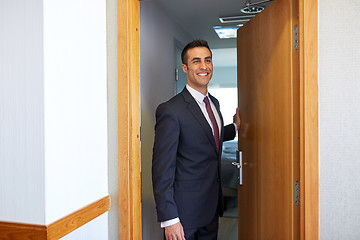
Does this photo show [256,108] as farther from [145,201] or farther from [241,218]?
[145,201]

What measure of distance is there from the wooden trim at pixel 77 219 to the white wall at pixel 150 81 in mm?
1157

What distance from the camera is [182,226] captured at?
1.91m

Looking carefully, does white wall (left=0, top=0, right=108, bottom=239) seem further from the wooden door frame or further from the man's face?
the man's face

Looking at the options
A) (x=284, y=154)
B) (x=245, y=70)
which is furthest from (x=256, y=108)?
(x=284, y=154)

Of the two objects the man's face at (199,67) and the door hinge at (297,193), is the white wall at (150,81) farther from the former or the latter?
the door hinge at (297,193)

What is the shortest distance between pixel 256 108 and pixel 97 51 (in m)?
1.05

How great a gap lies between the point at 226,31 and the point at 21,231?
3.65 metres

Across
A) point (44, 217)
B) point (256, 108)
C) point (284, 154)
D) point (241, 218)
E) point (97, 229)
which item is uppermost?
point (256, 108)

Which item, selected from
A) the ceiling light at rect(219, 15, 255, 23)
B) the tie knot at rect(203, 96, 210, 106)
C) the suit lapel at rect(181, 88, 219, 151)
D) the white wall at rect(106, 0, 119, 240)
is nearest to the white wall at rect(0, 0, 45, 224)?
the white wall at rect(106, 0, 119, 240)

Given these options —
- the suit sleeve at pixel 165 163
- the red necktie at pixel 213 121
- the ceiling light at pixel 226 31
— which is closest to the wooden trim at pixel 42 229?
the suit sleeve at pixel 165 163

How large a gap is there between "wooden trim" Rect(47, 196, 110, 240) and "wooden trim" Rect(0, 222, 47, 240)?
3cm

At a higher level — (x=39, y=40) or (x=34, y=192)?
(x=39, y=40)

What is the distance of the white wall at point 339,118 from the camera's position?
51.9 inches

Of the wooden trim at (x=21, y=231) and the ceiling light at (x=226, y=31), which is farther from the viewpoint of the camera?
the ceiling light at (x=226, y=31)
